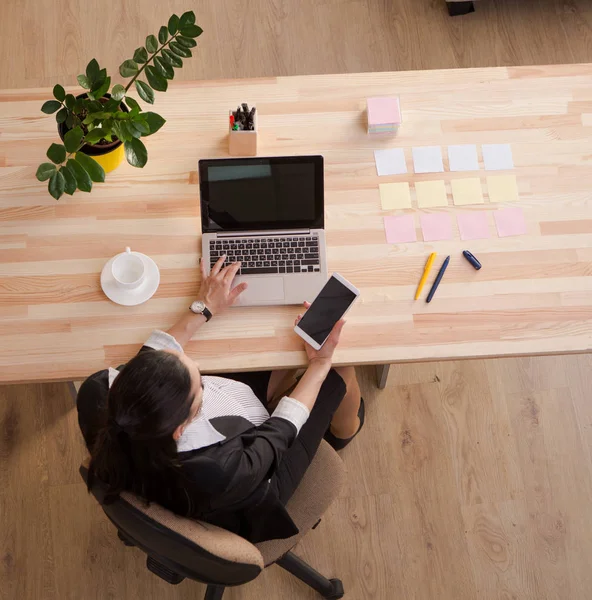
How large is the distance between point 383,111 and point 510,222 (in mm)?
428

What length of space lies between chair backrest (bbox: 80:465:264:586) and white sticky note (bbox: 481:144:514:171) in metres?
1.10

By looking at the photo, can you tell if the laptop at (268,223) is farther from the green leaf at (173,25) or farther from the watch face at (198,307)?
the green leaf at (173,25)

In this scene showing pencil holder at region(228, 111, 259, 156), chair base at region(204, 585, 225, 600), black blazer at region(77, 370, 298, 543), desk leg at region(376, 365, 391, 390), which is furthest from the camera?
desk leg at region(376, 365, 391, 390)

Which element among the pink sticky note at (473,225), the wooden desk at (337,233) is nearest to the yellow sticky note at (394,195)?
the wooden desk at (337,233)

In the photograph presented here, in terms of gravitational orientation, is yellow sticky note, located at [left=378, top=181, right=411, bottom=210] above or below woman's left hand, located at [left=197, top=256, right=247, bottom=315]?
above

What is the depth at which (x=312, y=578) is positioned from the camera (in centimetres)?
202

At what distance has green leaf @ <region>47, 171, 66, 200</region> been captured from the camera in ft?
4.70

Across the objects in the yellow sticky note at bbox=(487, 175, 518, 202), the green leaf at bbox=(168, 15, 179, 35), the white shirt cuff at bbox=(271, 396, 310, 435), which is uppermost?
the green leaf at bbox=(168, 15, 179, 35)

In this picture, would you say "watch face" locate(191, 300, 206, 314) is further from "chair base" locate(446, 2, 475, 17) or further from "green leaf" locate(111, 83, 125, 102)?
"chair base" locate(446, 2, 475, 17)

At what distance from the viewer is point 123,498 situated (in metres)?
1.19

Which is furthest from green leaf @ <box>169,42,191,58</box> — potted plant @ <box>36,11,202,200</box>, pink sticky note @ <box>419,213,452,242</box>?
pink sticky note @ <box>419,213,452,242</box>

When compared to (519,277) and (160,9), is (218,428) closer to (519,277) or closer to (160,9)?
(519,277)

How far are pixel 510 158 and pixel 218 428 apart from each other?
101 cm

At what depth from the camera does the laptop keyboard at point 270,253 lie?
1.61 metres
